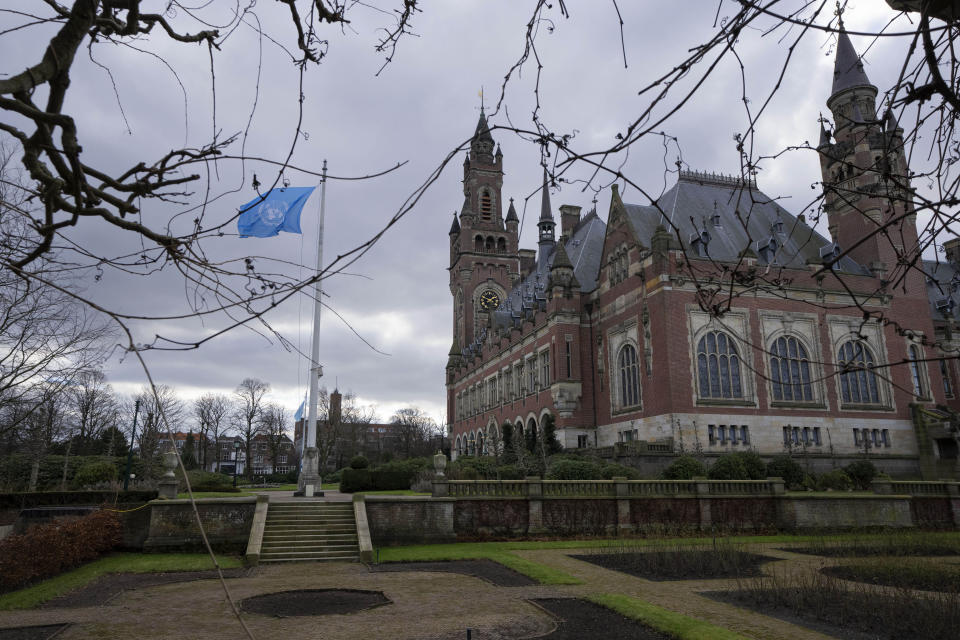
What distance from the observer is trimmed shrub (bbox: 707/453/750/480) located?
29703mm

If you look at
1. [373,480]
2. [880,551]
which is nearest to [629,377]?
[373,480]

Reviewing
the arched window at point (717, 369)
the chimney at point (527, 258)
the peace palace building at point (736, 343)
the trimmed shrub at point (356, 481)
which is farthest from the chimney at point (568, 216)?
the trimmed shrub at point (356, 481)

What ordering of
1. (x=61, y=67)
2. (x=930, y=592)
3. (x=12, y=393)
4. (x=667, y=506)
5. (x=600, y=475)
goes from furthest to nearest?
(x=600, y=475) < (x=667, y=506) < (x=12, y=393) < (x=930, y=592) < (x=61, y=67)

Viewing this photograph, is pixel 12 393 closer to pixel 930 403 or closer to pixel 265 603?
pixel 265 603

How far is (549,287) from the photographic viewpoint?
46.8 meters

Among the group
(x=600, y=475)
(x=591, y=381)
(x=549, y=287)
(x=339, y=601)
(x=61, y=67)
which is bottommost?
(x=339, y=601)

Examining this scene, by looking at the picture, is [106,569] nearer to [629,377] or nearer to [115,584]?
[115,584]

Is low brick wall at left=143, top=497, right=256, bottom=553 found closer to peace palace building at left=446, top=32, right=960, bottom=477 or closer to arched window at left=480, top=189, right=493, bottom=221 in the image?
peace palace building at left=446, top=32, right=960, bottom=477

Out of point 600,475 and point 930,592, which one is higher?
point 600,475

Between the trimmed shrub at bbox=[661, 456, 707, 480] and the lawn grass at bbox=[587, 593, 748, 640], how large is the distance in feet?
59.3

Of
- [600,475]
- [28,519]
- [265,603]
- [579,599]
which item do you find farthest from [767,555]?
[28,519]

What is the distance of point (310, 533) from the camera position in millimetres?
19828

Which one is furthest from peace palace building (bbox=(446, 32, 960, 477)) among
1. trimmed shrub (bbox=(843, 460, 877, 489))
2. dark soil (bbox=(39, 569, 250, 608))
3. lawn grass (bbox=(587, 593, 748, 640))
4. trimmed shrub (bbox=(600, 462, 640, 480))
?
dark soil (bbox=(39, 569, 250, 608))

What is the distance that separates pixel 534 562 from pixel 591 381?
28530mm
